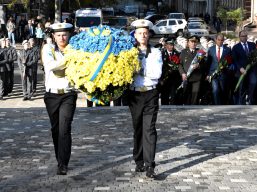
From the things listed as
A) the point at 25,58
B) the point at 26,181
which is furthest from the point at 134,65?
the point at 25,58

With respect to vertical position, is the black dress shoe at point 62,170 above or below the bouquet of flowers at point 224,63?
below

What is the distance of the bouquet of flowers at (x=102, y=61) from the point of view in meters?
8.08

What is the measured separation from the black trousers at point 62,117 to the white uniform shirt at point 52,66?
0.34 ft

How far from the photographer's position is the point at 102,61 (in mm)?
8055

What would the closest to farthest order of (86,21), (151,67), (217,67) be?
(151,67)
(217,67)
(86,21)

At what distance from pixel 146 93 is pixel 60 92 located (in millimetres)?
990

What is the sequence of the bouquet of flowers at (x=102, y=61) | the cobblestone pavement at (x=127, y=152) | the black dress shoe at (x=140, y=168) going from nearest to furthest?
the bouquet of flowers at (x=102, y=61)
the cobblestone pavement at (x=127, y=152)
the black dress shoe at (x=140, y=168)

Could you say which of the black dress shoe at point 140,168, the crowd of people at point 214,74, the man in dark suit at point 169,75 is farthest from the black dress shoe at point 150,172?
the man in dark suit at point 169,75

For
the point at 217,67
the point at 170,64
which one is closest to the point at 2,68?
the point at 170,64

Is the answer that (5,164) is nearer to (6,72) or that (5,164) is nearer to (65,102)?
(65,102)

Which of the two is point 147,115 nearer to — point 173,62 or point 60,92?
point 60,92

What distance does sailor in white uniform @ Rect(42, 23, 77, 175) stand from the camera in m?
8.57

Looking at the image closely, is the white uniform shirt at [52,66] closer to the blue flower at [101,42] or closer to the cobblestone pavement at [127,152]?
the blue flower at [101,42]

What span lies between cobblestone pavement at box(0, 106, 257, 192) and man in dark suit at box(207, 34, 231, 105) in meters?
1.12
